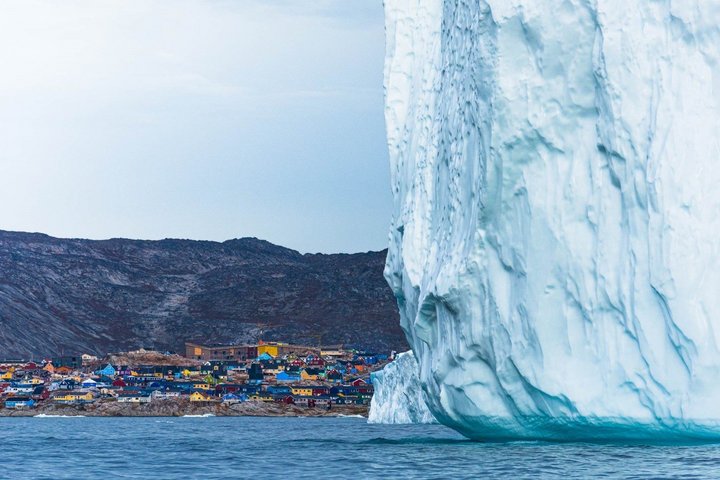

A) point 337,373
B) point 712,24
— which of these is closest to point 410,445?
point 712,24

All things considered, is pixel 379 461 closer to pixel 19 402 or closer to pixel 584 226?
pixel 584 226

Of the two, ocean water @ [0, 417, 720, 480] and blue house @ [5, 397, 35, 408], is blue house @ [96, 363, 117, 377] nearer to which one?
blue house @ [5, 397, 35, 408]

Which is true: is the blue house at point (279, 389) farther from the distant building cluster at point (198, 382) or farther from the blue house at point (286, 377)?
the blue house at point (286, 377)

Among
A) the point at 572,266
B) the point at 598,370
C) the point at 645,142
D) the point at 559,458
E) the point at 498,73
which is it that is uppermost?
the point at 498,73

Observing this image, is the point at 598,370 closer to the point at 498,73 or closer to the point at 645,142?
the point at 645,142

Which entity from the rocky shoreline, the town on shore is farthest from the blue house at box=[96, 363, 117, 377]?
the rocky shoreline

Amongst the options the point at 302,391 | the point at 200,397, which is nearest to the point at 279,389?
the point at 302,391

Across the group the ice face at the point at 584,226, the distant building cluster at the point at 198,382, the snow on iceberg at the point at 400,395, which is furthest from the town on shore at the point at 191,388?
the ice face at the point at 584,226

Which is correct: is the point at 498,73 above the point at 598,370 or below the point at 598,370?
above
